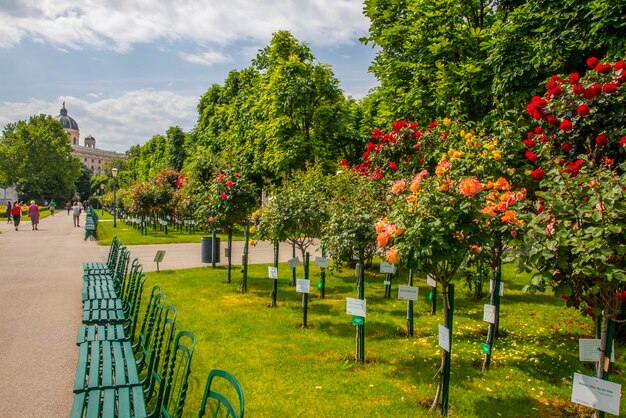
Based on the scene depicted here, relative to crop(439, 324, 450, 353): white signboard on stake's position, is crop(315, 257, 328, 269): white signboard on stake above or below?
above

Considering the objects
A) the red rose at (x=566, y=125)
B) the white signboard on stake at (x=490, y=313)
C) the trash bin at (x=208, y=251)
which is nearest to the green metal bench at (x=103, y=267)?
the trash bin at (x=208, y=251)

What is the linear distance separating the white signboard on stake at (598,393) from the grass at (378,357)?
53.4 inches

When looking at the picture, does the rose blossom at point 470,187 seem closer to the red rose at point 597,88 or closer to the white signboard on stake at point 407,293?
the white signboard on stake at point 407,293

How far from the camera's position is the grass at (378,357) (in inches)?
185

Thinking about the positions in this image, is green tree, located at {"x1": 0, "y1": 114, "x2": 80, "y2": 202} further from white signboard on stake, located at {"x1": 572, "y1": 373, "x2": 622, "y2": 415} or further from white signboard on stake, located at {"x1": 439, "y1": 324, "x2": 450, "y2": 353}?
white signboard on stake, located at {"x1": 572, "y1": 373, "x2": 622, "y2": 415}

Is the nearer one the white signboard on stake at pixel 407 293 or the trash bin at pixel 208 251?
the white signboard on stake at pixel 407 293

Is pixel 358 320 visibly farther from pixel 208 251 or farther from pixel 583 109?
pixel 208 251

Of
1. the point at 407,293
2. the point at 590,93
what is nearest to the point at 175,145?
the point at 407,293

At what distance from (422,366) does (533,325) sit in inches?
116

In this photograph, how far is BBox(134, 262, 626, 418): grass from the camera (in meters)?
4.71

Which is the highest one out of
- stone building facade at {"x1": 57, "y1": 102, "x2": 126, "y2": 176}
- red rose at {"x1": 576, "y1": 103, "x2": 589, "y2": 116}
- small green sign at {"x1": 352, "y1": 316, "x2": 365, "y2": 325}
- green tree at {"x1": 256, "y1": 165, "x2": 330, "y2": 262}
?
stone building facade at {"x1": 57, "y1": 102, "x2": 126, "y2": 176}

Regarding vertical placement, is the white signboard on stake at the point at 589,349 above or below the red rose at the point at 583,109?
below

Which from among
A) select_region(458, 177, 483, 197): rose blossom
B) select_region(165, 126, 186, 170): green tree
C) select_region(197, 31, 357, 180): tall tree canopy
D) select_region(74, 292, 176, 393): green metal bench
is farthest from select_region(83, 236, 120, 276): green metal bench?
select_region(165, 126, 186, 170): green tree

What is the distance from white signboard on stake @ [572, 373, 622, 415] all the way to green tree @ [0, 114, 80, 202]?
7002 centimetres
